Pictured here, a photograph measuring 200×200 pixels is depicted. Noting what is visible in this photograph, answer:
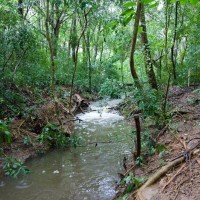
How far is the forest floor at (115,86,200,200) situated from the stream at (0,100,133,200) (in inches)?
23.8

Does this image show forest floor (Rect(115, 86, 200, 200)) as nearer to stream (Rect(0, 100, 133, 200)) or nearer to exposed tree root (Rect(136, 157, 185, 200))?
exposed tree root (Rect(136, 157, 185, 200))

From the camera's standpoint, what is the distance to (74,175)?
17.0ft

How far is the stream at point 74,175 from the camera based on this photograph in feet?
14.5

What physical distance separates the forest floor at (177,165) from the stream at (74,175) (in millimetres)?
603

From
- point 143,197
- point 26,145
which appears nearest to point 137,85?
point 143,197

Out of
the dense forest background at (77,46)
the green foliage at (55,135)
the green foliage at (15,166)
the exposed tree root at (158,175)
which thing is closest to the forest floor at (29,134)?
the green foliage at (55,135)

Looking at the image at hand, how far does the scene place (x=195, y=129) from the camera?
16.2 ft

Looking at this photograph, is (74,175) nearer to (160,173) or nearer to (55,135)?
(55,135)

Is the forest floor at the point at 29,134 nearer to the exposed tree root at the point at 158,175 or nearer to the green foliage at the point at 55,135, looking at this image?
the green foliage at the point at 55,135

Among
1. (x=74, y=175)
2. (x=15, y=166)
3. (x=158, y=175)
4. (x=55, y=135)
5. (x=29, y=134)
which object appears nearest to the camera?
(x=158, y=175)

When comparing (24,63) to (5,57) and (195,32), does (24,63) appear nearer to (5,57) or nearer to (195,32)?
(5,57)

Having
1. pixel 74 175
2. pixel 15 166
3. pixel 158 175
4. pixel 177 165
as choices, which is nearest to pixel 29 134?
pixel 74 175

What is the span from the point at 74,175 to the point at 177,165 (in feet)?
7.92

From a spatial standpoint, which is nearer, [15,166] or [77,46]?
[15,166]
